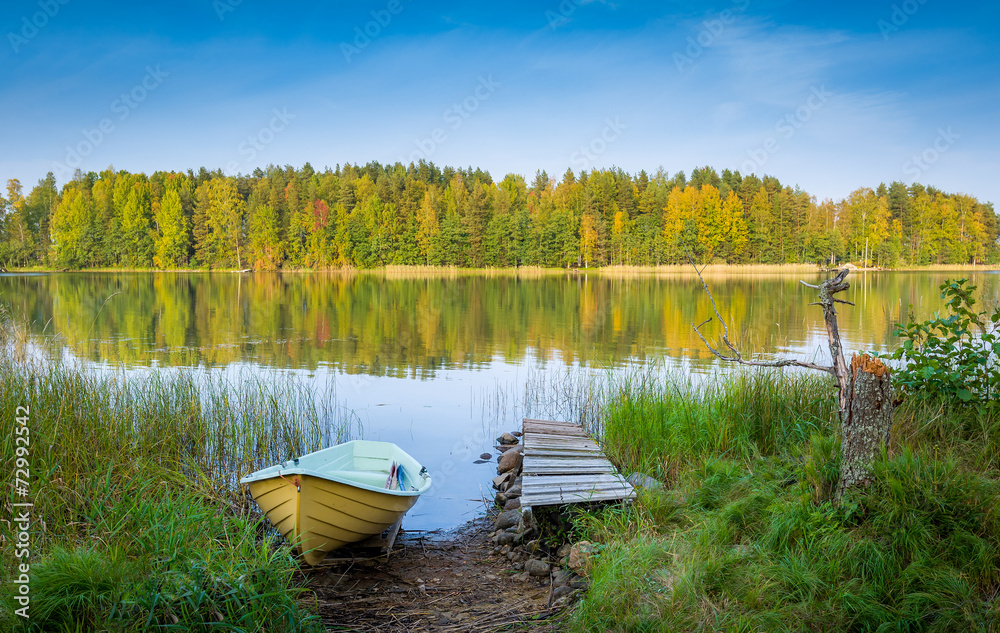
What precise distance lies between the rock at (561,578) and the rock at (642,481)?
3.64 ft

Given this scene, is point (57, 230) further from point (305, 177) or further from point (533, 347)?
point (533, 347)

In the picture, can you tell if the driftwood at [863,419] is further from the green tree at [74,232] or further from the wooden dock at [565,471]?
the green tree at [74,232]

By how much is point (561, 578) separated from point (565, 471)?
1662mm

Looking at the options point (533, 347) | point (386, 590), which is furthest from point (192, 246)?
point (386, 590)

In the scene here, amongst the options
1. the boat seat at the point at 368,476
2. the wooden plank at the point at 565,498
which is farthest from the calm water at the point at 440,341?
the wooden plank at the point at 565,498

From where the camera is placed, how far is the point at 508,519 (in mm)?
5902

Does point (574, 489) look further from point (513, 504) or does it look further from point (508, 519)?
point (513, 504)

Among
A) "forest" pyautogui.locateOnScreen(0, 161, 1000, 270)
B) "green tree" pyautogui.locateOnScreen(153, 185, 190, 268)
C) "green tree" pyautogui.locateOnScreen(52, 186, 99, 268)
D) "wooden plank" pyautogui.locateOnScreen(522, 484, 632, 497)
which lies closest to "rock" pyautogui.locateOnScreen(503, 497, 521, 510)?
"wooden plank" pyautogui.locateOnScreen(522, 484, 632, 497)

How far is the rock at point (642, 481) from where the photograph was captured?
525cm

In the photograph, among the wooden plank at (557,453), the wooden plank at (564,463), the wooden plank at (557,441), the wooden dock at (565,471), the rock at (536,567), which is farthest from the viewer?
the wooden plank at (557,441)

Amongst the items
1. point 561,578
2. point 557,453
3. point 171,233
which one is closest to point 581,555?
point 561,578

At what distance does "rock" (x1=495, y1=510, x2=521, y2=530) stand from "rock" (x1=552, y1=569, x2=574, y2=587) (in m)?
1.32

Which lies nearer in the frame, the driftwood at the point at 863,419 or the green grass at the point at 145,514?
the green grass at the point at 145,514

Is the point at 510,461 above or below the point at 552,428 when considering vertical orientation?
below
